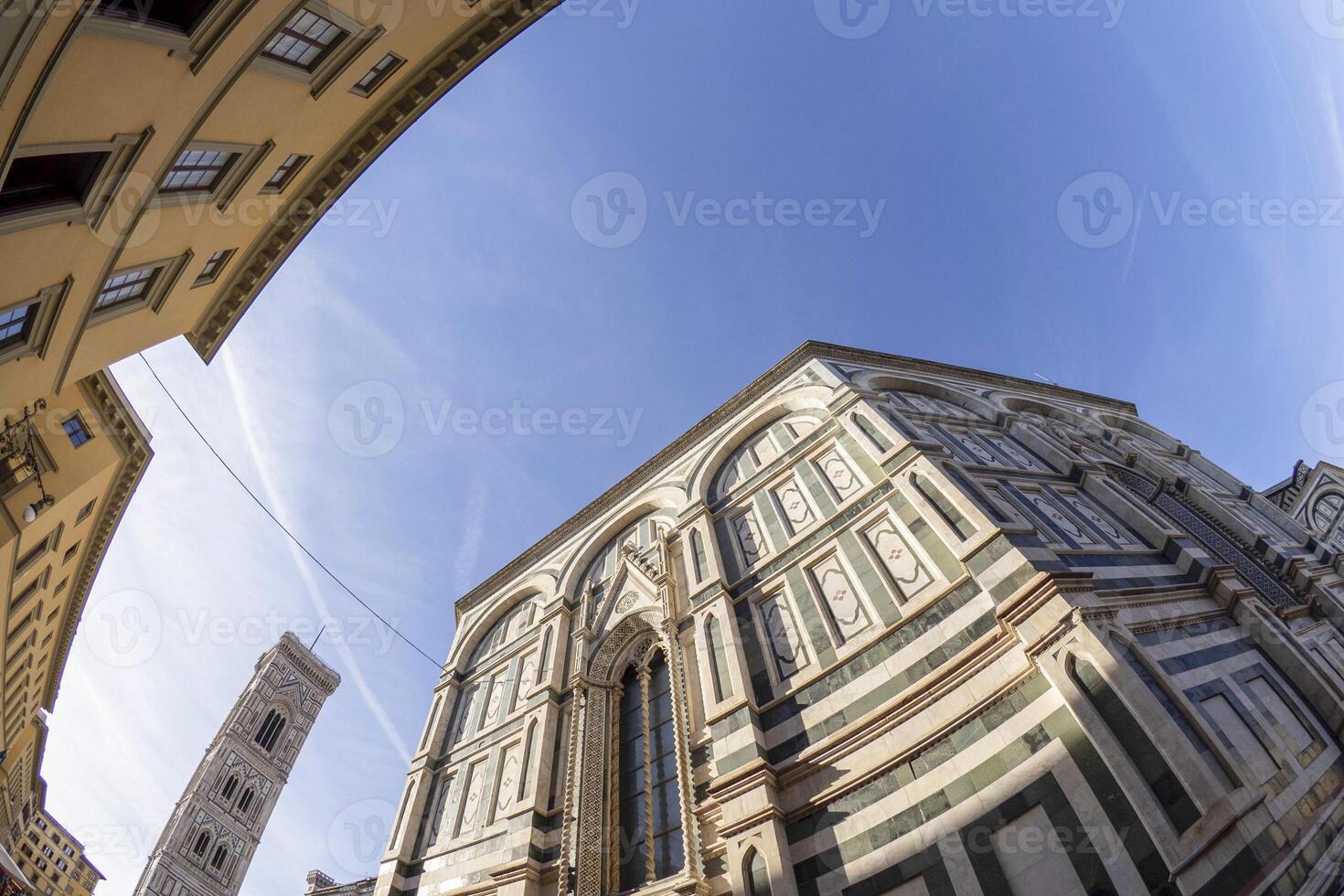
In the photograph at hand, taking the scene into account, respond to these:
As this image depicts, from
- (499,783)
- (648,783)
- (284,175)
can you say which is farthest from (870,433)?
(284,175)

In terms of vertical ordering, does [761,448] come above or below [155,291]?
below

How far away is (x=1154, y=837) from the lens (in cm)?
742

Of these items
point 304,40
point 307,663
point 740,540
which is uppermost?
point 307,663

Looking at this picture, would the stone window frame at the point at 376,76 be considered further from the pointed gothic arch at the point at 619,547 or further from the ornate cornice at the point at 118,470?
the pointed gothic arch at the point at 619,547

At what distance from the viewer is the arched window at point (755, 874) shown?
1016cm

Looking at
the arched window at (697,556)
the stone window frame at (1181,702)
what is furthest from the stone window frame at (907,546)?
the arched window at (697,556)

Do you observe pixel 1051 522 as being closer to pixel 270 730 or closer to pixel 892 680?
pixel 892 680

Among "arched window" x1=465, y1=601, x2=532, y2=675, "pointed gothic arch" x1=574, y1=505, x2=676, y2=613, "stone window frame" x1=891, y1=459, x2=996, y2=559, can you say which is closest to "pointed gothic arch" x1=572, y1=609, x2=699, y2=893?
"pointed gothic arch" x1=574, y1=505, x2=676, y2=613

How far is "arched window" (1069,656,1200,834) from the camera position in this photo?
7477 millimetres

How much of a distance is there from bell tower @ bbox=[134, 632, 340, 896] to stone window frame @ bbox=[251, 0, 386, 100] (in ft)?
239

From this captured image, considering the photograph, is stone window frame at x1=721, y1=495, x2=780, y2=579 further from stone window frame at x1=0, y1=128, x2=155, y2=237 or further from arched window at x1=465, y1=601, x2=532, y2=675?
stone window frame at x1=0, y1=128, x2=155, y2=237

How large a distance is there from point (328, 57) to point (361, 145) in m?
2.87

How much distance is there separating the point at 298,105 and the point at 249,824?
79.5 m

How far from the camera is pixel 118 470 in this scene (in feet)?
68.7
